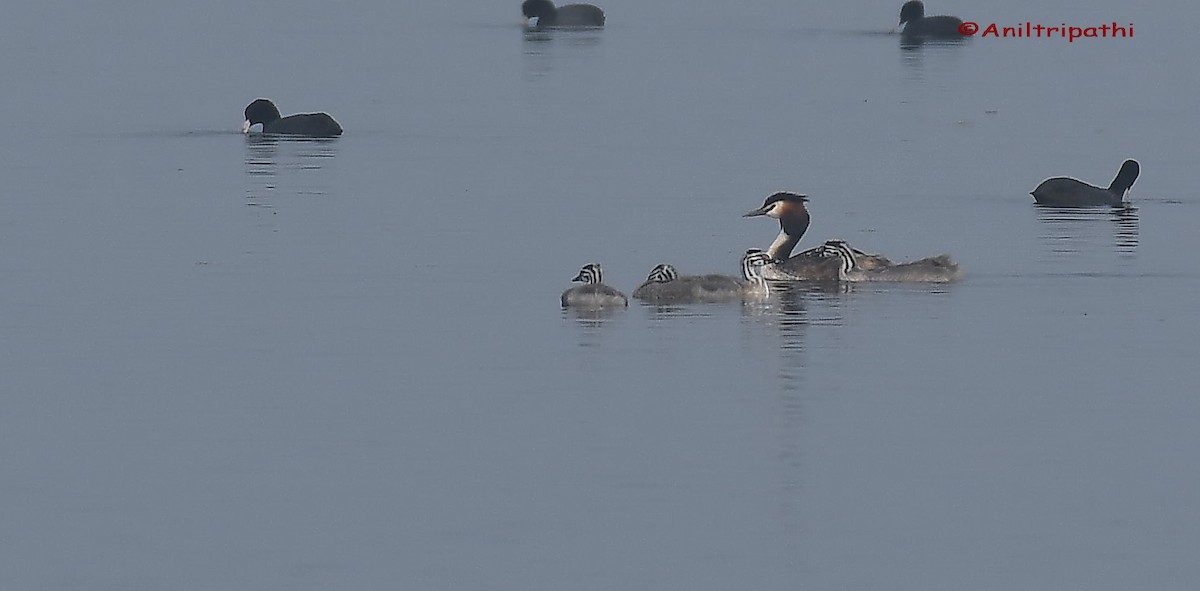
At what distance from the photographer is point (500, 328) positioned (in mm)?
18828

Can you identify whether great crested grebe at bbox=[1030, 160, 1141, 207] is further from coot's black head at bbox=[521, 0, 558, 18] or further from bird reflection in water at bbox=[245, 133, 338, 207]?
coot's black head at bbox=[521, 0, 558, 18]

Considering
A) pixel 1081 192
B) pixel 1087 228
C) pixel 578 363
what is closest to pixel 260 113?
pixel 1081 192

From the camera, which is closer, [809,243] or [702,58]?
[809,243]

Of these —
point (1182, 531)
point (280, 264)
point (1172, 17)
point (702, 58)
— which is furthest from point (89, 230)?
point (1172, 17)

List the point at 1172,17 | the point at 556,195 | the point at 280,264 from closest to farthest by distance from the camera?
the point at 280,264 → the point at 556,195 → the point at 1172,17

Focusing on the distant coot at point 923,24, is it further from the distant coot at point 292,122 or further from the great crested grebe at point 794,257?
the great crested grebe at point 794,257

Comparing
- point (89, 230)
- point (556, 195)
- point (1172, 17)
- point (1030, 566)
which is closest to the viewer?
point (1030, 566)

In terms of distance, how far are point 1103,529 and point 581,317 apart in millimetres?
6931

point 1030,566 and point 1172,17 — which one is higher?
point 1172,17

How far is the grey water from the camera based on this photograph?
1264cm

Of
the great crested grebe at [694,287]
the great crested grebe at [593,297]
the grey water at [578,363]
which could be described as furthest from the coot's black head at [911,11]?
the great crested grebe at [593,297]

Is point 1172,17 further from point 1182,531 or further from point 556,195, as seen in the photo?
point 1182,531

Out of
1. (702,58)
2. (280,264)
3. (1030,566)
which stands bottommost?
(1030,566)

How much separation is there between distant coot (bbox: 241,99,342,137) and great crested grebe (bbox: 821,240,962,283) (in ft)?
49.4
